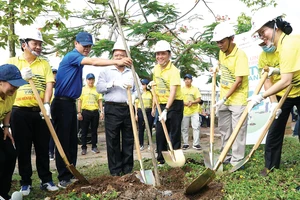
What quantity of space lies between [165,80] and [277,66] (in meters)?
1.92

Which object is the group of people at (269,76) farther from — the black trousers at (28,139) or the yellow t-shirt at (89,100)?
the yellow t-shirt at (89,100)

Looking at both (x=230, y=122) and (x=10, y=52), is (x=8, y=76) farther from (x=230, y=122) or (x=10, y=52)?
(x=230, y=122)

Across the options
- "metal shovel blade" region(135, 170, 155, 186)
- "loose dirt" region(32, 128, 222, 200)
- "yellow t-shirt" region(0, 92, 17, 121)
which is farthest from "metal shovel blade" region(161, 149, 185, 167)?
"yellow t-shirt" region(0, 92, 17, 121)

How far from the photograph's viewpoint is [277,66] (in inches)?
178

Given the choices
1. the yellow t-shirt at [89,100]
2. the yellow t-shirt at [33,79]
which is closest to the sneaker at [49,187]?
the yellow t-shirt at [33,79]

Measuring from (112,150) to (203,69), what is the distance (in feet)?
17.9

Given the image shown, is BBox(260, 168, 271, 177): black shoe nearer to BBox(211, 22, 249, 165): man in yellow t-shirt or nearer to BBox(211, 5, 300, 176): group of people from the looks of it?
BBox(211, 5, 300, 176): group of people

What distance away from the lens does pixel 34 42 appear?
4141 mm

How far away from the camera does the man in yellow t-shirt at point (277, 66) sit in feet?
11.3

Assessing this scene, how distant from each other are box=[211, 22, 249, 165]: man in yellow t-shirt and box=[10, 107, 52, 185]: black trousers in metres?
2.52

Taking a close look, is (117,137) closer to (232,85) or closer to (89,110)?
(232,85)

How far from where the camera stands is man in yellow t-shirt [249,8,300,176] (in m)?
3.44

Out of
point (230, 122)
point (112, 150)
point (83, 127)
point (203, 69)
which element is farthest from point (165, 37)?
point (112, 150)

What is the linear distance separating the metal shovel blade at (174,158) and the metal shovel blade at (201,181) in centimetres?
135
